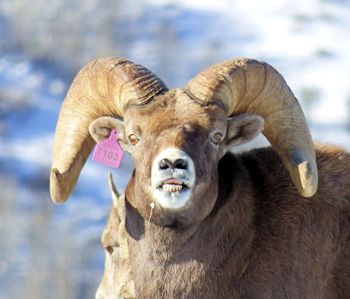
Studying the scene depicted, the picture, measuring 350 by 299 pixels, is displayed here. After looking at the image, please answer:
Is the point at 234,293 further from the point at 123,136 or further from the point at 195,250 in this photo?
the point at 123,136

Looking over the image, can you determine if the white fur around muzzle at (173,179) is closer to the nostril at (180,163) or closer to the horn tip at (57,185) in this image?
the nostril at (180,163)

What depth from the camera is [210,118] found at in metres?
10.4

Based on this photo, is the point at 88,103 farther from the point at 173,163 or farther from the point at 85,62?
the point at 85,62

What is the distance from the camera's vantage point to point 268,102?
1105 cm

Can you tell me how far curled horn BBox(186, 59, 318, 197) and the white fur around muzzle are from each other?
2.66 feet

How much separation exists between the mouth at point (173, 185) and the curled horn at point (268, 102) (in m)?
0.95

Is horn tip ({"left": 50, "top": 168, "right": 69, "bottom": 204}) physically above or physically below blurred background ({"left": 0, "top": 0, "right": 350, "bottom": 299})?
above

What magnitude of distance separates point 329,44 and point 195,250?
54463 millimetres

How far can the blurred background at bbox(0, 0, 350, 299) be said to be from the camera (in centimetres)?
4069

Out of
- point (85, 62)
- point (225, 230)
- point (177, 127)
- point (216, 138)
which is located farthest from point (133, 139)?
point (85, 62)

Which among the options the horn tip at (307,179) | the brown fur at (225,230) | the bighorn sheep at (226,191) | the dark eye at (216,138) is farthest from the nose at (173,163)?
the horn tip at (307,179)

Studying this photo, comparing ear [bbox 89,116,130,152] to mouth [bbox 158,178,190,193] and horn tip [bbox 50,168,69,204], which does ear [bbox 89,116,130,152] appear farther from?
mouth [bbox 158,178,190,193]

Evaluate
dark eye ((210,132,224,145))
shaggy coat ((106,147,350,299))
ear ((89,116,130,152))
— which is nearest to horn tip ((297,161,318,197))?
shaggy coat ((106,147,350,299))

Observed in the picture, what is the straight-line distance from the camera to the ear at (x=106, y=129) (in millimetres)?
10961
